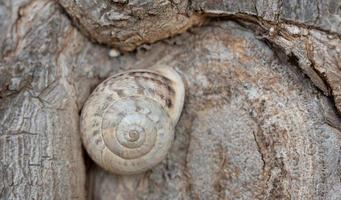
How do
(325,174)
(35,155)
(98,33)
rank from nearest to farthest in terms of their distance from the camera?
(325,174) < (35,155) < (98,33)

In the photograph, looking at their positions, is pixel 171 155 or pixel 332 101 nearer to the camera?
pixel 332 101

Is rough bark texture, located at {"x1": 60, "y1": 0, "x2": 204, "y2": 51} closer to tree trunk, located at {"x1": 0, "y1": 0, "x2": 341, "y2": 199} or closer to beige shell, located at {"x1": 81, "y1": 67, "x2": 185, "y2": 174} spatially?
tree trunk, located at {"x1": 0, "y1": 0, "x2": 341, "y2": 199}

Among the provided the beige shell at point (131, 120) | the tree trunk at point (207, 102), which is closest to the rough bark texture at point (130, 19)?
the tree trunk at point (207, 102)

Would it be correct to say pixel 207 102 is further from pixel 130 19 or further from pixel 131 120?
pixel 130 19

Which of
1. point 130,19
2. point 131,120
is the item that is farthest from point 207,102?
point 130,19

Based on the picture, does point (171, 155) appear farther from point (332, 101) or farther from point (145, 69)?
point (332, 101)

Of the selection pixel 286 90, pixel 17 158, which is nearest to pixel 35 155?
pixel 17 158
